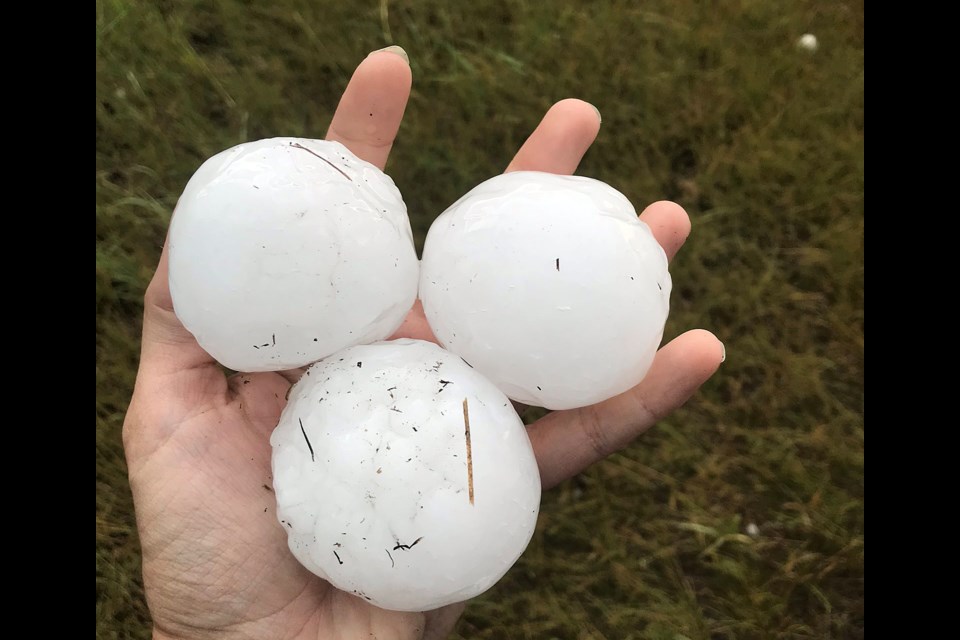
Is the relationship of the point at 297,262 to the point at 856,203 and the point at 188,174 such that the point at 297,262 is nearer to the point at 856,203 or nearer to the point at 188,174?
the point at 188,174

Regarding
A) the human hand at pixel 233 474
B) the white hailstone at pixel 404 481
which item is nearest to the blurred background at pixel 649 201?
the human hand at pixel 233 474

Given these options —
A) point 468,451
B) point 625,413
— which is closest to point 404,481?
point 468,451

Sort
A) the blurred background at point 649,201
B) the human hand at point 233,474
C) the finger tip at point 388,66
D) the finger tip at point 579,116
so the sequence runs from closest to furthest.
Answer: the human hand at point 233,474
the finger tip at point 388,66
the finger tip at point 579,116
the blurred background at point 649,201

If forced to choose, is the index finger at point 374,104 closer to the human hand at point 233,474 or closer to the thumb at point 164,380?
the human hand at point 233,474

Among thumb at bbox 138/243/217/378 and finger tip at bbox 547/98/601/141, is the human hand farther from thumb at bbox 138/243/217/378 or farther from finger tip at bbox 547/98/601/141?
finger tip at bbox 547/98/601/141

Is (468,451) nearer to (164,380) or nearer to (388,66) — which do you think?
(164,380)
